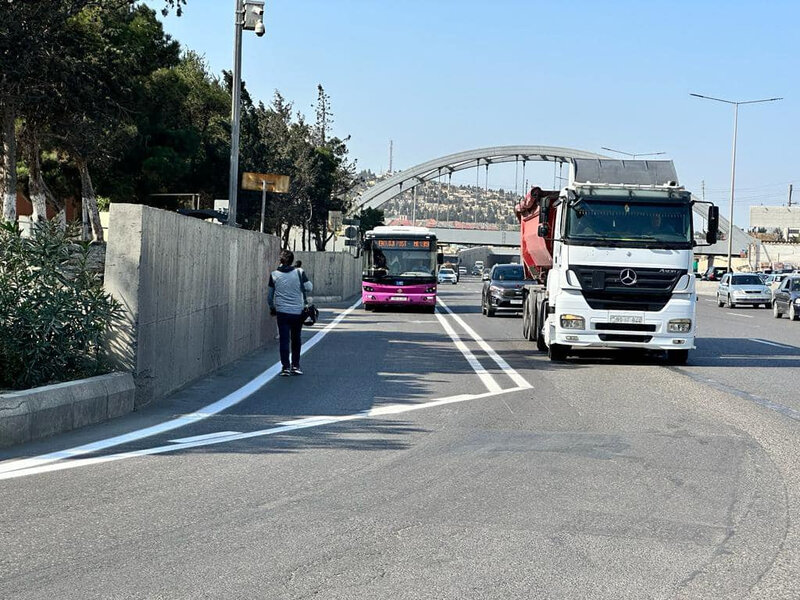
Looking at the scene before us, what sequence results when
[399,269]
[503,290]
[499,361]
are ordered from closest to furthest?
[499,361] → [503,290] → [399,269]

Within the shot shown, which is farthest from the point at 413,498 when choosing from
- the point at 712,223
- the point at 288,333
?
the point at 712,223

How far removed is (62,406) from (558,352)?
11.6 metres

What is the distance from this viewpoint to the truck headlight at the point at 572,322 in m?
19.5

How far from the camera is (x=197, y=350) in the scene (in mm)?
15492

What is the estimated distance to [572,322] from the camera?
1950 cm

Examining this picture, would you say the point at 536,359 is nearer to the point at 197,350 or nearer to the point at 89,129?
the point at 197,350

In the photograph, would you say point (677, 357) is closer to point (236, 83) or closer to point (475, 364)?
point (475, 364)

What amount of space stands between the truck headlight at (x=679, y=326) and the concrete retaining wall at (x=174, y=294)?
24.3 feet

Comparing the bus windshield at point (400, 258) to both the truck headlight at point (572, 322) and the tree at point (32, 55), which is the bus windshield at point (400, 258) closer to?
the tree at point (32, 55)

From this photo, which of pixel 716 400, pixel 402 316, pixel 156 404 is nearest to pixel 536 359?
pixel 716 400

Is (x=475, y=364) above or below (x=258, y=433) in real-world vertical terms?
below

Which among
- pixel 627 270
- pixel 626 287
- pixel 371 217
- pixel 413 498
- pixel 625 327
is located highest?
pixel 371 217

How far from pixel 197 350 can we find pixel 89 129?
24.3 metres

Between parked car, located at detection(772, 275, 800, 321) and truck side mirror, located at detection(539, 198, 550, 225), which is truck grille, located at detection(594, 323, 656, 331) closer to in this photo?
→ truck side mirror, located at detection(539, 198, 550, 225)
